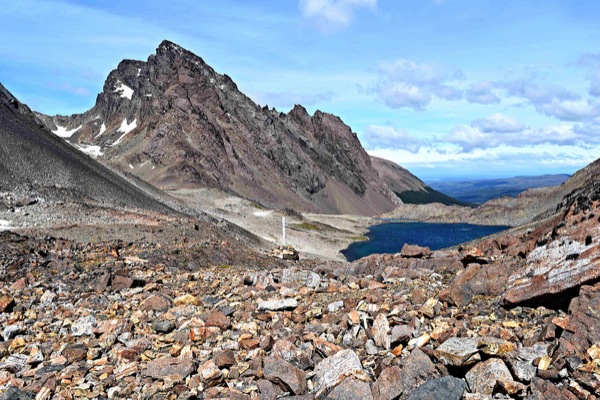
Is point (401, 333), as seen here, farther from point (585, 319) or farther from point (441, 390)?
point (585, 319)

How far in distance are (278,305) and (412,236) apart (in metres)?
139

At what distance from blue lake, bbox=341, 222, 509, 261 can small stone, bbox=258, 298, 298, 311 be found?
276ft

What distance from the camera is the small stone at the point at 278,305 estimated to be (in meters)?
13.7

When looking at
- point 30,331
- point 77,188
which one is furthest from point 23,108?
point 30,331

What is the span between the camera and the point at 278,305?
1373 centimetres

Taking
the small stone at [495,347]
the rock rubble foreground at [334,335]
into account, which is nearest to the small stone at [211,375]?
the rock rubble foreground at [334,335]

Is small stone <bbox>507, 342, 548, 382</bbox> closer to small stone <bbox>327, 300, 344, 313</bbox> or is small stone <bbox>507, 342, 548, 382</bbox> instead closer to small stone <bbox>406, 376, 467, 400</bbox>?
small stone <bbox>406, 376, 467, 400</bbox>

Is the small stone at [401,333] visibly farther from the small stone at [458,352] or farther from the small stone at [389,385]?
the small stone at [389,385]

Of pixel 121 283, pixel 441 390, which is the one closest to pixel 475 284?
pixel 441 390

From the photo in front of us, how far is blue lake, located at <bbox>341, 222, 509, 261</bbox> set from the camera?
113531 millimetres

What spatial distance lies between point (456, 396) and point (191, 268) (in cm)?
1926

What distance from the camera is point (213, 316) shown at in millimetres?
12984

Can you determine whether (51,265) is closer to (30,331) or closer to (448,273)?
(30,331)

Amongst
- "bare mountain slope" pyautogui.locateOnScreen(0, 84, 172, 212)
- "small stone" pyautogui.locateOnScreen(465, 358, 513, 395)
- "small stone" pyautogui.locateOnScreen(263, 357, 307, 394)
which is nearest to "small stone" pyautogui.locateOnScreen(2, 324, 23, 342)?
"small stone" pyautogui.locateOnScreen(263, 357, 307, 394)
